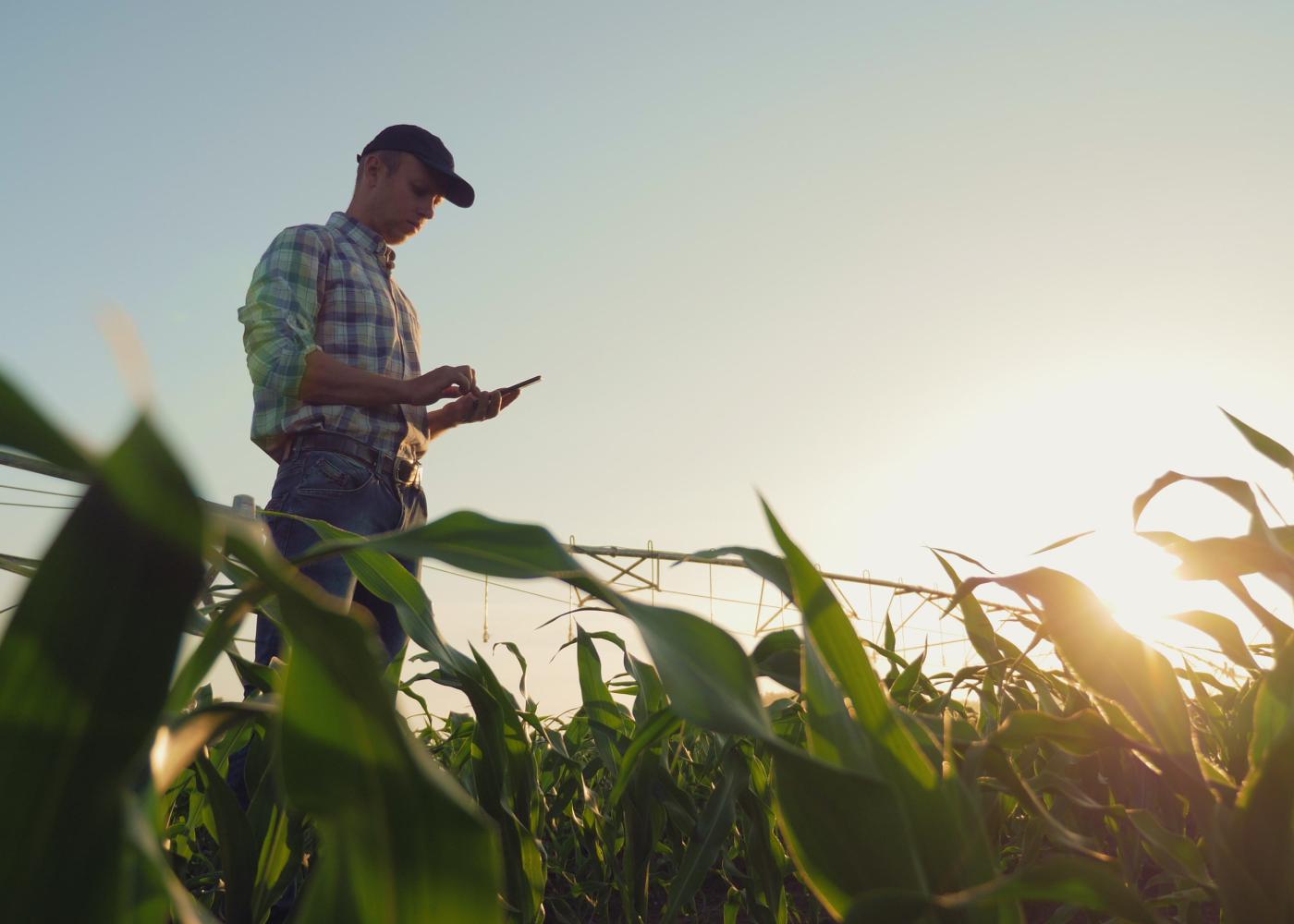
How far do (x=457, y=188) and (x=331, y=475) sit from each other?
3.26ft

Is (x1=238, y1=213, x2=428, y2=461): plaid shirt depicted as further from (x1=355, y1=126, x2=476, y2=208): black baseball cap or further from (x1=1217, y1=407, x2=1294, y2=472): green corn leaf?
(x1=1217, y1=407, x2=1294, y2=472): green corn leaf

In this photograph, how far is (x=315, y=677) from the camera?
0.65 feet

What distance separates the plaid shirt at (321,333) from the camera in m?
1.83

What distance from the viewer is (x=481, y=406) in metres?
2.05

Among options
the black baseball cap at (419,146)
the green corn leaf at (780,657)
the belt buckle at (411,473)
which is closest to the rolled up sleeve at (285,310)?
the belt buckle at (411,473)

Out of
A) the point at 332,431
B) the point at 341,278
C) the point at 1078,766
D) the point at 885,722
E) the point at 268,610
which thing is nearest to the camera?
the point at 885,722

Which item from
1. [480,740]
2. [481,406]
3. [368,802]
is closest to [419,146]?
[481,406]

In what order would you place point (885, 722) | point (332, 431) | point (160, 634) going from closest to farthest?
point (160, 634)
point (885, 722)
point (332, 431)

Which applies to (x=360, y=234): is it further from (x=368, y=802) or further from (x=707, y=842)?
(x=368, y=802)

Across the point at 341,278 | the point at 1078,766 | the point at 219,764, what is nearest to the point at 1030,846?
the point at 1078,766

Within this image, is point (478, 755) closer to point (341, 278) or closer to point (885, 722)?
point (885, 722)

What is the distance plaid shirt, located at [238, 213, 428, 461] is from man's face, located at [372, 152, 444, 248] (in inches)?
5.1

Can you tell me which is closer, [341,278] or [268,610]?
[268,610]

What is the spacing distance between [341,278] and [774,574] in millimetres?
1853
